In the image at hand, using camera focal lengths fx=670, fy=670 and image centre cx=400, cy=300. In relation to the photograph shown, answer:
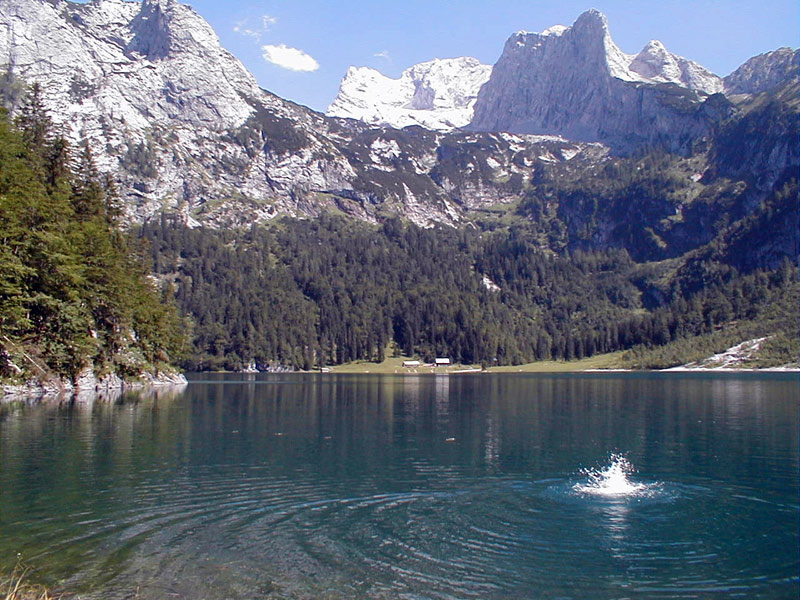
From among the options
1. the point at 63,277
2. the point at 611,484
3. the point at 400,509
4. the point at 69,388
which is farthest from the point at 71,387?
the point at 611,484

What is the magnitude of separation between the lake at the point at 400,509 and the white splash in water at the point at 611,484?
22cm

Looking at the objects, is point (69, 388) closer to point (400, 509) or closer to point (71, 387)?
point (71, 387)

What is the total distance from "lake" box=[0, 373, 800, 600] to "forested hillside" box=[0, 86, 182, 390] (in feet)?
40.3

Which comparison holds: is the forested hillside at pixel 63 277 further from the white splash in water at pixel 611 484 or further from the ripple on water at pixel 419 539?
the white splash in water at pixel 611 484

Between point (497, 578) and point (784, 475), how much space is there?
27.9 meters

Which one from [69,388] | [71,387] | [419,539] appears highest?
[71,387]

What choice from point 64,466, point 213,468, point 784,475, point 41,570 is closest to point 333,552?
point 41,570

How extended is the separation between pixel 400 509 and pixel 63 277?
58.2m

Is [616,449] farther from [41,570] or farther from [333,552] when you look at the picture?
[41,570]

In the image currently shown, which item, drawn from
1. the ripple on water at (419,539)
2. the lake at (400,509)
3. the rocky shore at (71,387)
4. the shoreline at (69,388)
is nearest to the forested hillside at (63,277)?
the rocky shore at (71,387)

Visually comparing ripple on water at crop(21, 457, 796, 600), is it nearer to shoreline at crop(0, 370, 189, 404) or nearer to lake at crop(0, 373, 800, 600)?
lake at crop(0, 373, 800, 600)

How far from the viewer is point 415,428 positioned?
70062 millimetres

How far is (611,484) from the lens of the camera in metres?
40.3

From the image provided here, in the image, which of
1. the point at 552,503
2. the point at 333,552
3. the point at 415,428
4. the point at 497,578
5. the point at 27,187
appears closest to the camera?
the point at 497,578
